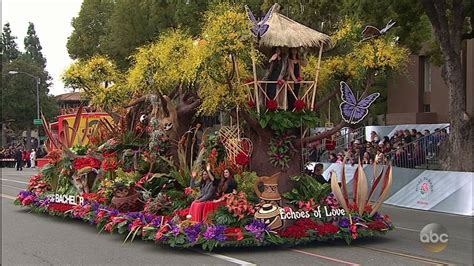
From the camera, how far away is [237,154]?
11.5 metres

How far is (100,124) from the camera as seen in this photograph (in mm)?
16703

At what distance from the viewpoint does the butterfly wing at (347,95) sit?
11.4 metres

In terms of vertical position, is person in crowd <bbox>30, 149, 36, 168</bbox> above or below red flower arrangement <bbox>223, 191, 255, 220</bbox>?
above

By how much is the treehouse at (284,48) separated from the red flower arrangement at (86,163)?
17.5ft

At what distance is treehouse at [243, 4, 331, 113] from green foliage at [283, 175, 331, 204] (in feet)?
4.74

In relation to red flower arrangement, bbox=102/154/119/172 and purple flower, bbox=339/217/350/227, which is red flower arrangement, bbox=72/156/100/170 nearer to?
red flower arrangement, bbox=102/154/119/172

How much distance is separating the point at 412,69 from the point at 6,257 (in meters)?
29.1

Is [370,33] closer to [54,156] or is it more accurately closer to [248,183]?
[248,183]

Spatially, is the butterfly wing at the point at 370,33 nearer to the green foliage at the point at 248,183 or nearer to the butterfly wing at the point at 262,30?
the butterfly wing at the point at 262,30

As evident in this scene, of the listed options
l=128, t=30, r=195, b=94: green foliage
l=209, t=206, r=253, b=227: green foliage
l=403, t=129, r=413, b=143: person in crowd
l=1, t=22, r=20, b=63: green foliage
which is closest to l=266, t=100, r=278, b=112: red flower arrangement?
A: l=128, t=30, r=195, b=94: green foliage

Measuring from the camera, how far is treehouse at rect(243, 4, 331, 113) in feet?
37.0

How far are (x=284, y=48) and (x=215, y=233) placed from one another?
3.93m

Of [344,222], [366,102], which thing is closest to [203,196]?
[344,222]

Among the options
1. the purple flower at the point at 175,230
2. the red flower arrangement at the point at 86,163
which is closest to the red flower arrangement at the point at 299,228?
the purple flower at the point at 175,230
